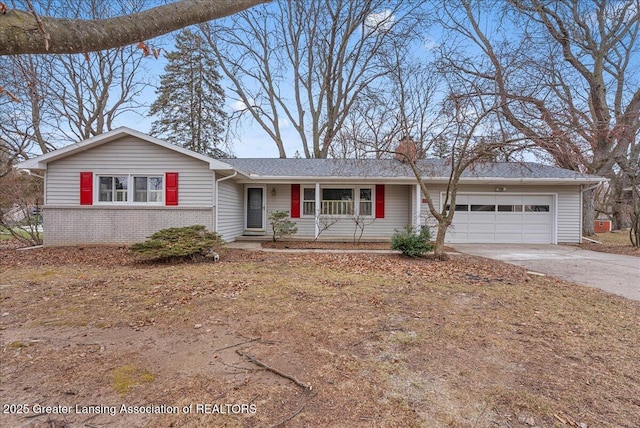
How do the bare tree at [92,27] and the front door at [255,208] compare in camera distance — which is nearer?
the bare tree at [92,27]

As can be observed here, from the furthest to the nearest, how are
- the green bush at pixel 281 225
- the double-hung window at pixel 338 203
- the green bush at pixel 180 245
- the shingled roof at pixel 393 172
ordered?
the double-hung window at pixel 338 203
the shingled roof at pixel 393 172
the green bush at pixel 281 225
the green bush at pixel 180 245

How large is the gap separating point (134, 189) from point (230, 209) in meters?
3.07

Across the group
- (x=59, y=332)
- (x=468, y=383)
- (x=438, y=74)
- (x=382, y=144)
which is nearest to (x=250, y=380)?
(x=468, y=383)

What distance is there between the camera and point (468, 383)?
2.48 m

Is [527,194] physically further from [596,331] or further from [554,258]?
[596,331]

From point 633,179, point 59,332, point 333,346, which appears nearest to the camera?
point 333,346

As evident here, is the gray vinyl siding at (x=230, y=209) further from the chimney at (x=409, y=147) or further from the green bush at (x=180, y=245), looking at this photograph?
the chimney at (x=409, y=147)

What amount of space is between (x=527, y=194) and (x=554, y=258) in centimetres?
403

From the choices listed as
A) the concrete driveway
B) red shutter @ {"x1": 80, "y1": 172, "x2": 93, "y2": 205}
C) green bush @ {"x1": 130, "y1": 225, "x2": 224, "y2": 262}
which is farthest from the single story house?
green bush @ {"x1": 130, "y1": 225, "x2": 224, "y2": 262}

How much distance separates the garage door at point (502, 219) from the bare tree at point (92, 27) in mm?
12101

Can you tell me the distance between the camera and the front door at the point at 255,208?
13141 mm

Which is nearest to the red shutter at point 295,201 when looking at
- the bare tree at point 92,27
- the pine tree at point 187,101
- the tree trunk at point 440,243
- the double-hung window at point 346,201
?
the double-hung window at point 346,201

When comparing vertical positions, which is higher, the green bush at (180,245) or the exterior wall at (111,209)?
the exterior wall at (111,209)

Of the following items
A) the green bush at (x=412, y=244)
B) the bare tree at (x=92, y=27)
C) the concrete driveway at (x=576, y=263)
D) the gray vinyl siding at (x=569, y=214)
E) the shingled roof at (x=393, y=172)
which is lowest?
the concrete driveway at (x=576, y=263)
